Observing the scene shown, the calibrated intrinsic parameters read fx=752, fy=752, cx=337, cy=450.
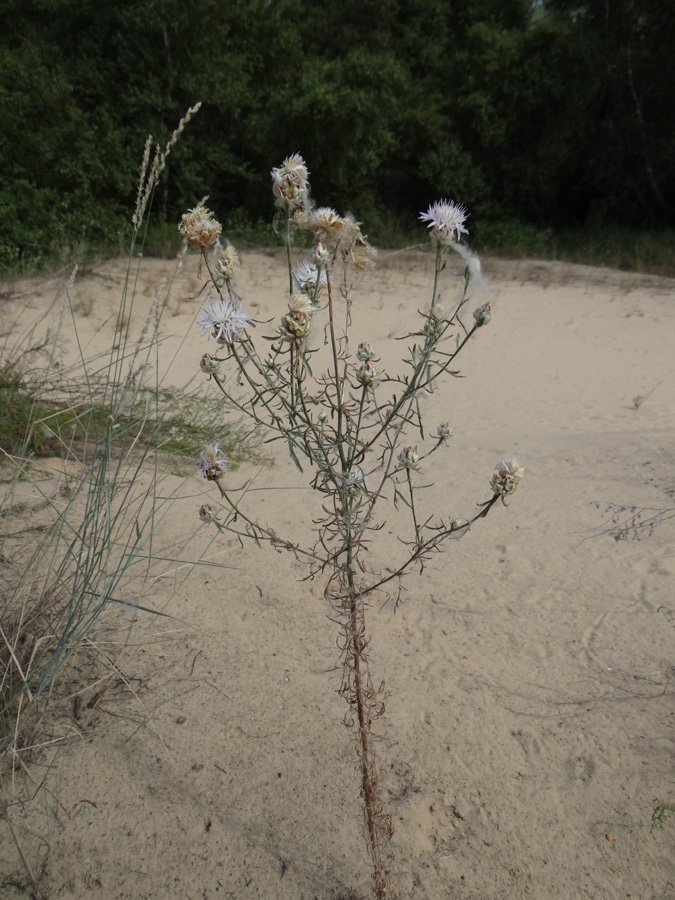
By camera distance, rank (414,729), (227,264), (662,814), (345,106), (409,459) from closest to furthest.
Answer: (227,264)
(409,459)
(662,814)
(414,729)
(345,106)

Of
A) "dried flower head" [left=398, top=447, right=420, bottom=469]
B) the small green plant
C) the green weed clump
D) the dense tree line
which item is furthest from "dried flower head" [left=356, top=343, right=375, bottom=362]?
the dense tree line

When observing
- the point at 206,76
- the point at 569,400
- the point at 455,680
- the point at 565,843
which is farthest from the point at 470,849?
the point at 206,76

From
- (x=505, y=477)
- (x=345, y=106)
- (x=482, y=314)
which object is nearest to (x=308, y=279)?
(x=482, y=314)

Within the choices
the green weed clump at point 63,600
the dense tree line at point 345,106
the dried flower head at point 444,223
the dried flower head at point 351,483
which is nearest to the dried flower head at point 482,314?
the dried flower head at point 444,223

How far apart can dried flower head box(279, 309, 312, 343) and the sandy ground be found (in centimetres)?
42

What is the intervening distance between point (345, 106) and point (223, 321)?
368 inches

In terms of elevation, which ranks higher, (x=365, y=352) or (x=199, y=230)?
(x=199, y=230)

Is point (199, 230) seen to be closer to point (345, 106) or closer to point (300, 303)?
point (300, 303)

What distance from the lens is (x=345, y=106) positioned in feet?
31.7

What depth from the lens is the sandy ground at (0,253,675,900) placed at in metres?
1.74

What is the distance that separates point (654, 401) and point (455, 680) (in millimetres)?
4222

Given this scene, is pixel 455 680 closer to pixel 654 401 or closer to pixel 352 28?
pixel 654 401

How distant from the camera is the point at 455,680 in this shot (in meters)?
2.23

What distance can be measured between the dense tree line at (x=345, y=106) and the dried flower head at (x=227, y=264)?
790 centimetres
